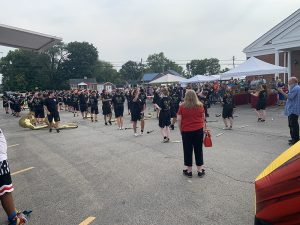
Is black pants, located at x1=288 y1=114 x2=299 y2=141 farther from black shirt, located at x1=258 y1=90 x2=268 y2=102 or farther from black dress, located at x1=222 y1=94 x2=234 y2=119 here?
black shirt, located at x1=258 y1=90 x2=268 y2=102

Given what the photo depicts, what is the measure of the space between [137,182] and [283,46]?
75.5 feet

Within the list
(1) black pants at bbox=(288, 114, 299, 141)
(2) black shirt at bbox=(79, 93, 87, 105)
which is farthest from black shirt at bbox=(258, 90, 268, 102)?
(2) black shirt at bbox=(79, 93, 87, 105)

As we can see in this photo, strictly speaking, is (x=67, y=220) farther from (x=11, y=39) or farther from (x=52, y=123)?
(x=52, y=123)

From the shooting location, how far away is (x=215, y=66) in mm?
117000

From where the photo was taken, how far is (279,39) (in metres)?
25.2

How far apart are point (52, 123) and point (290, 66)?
2088cm

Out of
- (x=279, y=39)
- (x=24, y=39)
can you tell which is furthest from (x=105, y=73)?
(x=24, y=39)

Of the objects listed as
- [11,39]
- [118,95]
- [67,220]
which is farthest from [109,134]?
[67,220]

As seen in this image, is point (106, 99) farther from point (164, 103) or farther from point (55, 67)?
point (55, 67)

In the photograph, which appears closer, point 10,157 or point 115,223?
point 115,223

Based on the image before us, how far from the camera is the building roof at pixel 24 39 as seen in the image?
6977mm

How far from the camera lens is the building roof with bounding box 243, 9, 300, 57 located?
24.0 meters

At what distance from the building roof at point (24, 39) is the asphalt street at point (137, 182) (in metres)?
3.16

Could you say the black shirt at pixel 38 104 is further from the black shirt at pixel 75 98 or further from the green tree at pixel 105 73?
the green tree at pixel 105 73
